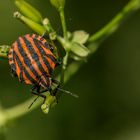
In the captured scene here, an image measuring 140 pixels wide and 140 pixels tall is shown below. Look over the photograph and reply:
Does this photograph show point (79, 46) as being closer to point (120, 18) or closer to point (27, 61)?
point (27, 61)

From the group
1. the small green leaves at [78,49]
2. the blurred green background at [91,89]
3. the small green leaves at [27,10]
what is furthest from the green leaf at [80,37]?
the blurred green background at [91,89]

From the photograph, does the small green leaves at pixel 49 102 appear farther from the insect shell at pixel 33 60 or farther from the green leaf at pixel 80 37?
the green leaf at pixel 80 37

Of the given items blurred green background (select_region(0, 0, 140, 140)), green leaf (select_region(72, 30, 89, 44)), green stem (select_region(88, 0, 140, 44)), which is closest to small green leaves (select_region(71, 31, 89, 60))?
green leaf (select_region(72, 30, 89, 44))

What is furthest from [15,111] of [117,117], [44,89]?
[117,117]

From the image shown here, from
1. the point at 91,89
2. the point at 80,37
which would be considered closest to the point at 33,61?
the point at 80,37

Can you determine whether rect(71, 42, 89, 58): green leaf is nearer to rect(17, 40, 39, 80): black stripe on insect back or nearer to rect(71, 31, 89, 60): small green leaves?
rect(71, 31, 89, 60): small green leaves
